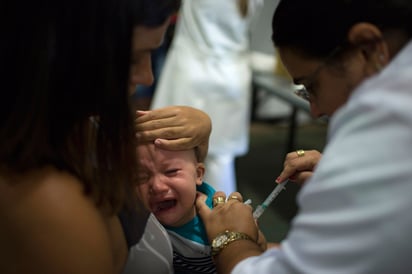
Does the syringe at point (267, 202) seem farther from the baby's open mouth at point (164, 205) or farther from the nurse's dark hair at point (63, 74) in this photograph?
the nurse's dark hair at point (63, 74)

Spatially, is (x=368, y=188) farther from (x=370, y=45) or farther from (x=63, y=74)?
(x=63, y=74)

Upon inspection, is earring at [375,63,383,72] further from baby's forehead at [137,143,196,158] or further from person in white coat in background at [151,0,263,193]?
person in white coat in background at [151,0,263,193]

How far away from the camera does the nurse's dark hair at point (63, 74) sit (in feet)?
2.37

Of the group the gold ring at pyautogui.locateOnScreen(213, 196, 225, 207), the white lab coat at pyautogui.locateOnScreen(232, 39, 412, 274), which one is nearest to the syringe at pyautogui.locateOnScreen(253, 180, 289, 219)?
the gold ring at pyautogui.locateOnScreen(213, 196, 225, 207)

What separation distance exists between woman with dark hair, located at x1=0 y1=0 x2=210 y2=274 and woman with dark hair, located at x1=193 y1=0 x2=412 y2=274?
0.26m

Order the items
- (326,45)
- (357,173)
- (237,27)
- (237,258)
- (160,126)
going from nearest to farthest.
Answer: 1. (357,173)
2. (326,45)
3. (237,258)
4. (160,126)
5. (237,27)

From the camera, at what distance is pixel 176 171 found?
1296 millimetres

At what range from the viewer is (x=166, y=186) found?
127 centimetres

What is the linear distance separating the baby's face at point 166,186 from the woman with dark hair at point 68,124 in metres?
0.36

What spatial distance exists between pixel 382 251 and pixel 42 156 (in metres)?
0.56

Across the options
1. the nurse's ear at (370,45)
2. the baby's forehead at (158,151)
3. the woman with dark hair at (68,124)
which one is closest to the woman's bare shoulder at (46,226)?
the woman with dark hair at (68,124)

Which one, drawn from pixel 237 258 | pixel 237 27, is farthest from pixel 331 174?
pixel 237 27

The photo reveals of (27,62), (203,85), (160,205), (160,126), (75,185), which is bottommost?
(203,85)

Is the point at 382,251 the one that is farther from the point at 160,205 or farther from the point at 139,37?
the point at 160,205
